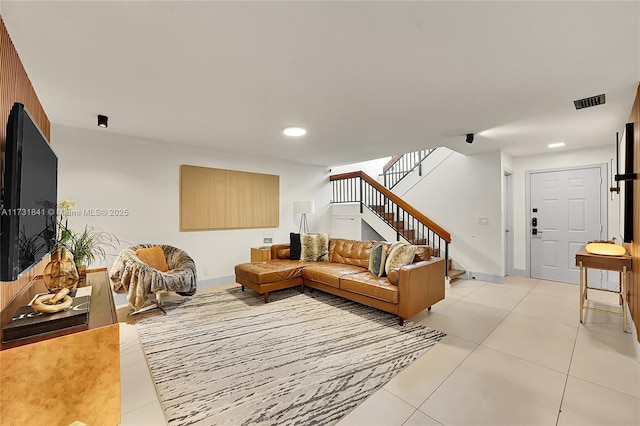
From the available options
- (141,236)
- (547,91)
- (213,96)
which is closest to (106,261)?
(141,236)

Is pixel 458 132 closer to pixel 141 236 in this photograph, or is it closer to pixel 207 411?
pixel 207 411

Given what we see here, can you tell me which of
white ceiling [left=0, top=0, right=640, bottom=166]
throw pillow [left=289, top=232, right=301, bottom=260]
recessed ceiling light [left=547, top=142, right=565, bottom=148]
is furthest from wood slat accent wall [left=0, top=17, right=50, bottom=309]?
recessed ceiling light [left=547, top=142, right=565, bottom=148]

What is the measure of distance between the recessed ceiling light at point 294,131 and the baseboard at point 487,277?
395 centimetres

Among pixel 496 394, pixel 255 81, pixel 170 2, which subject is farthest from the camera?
pixel 255 81

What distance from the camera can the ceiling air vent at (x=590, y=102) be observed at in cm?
257

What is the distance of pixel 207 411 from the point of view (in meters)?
1.77

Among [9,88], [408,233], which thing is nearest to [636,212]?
[408,233]

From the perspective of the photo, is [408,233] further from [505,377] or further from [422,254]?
[505,377]

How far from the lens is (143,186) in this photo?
401 cm

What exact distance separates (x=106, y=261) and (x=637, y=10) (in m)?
5.37

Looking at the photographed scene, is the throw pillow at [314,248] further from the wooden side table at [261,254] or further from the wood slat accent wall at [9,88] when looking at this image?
the wood slat accent wall at [9,88]

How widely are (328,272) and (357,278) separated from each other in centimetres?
50

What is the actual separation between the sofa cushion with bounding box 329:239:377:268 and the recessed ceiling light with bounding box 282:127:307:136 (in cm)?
190

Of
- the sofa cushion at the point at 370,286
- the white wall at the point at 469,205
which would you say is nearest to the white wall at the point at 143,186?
the sofa cushion at the point at 370,286
